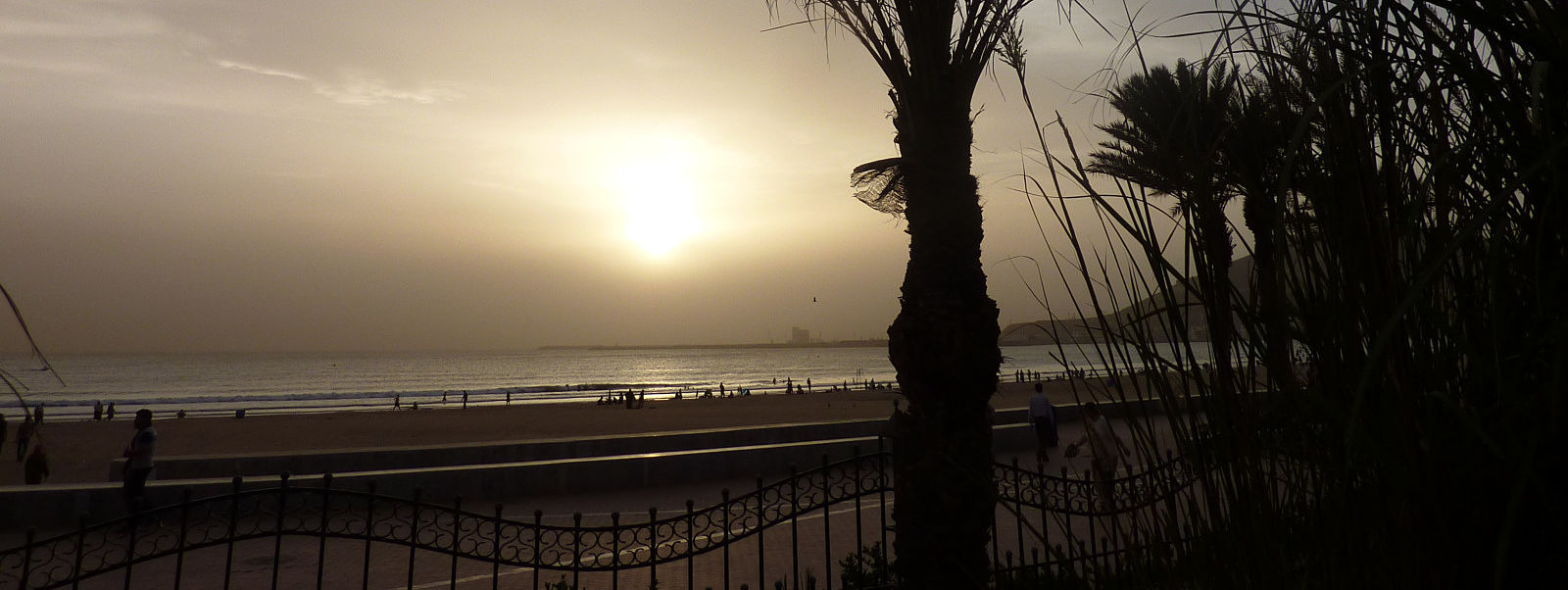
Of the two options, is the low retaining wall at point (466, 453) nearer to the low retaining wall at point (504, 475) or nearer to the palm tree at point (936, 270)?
the low retaining wall at point (504, 475)

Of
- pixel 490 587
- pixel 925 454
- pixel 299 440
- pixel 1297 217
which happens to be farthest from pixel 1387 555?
pixel 299 440

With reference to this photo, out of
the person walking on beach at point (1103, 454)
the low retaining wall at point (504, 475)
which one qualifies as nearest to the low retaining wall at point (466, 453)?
the low retaining wall at point (504, 475)

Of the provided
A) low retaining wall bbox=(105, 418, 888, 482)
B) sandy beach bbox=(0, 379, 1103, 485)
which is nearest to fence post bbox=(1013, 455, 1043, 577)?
low retaining wall bbox=(105, 418, 888, 482)

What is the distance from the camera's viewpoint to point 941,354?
4.50m

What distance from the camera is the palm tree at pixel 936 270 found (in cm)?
441

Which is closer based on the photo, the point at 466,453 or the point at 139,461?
the point at 139,461

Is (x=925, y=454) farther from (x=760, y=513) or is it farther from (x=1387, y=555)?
(x=1387, y=555)

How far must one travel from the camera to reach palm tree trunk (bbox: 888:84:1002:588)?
423 cm

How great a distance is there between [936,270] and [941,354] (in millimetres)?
532

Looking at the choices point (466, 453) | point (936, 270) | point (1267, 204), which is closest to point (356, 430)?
point (466, 453)

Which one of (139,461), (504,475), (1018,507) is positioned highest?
(1018,507)

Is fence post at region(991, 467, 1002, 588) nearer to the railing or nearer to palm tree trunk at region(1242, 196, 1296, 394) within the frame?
palm tree trunk at region(1242, 196, 1296, 394)

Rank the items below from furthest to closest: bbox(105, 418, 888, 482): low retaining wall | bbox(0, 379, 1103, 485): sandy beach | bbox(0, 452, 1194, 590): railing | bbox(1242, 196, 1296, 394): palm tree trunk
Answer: bbox(0, 379, 1103, 485): sandy beach → bbox(105, 418, 888, 482): low retaining wall → bbox(0, 452, 1194, 590): railing → bbox(1242, 196, 1296, 394): palm tree trunk

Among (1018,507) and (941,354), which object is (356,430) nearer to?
(941,354)
